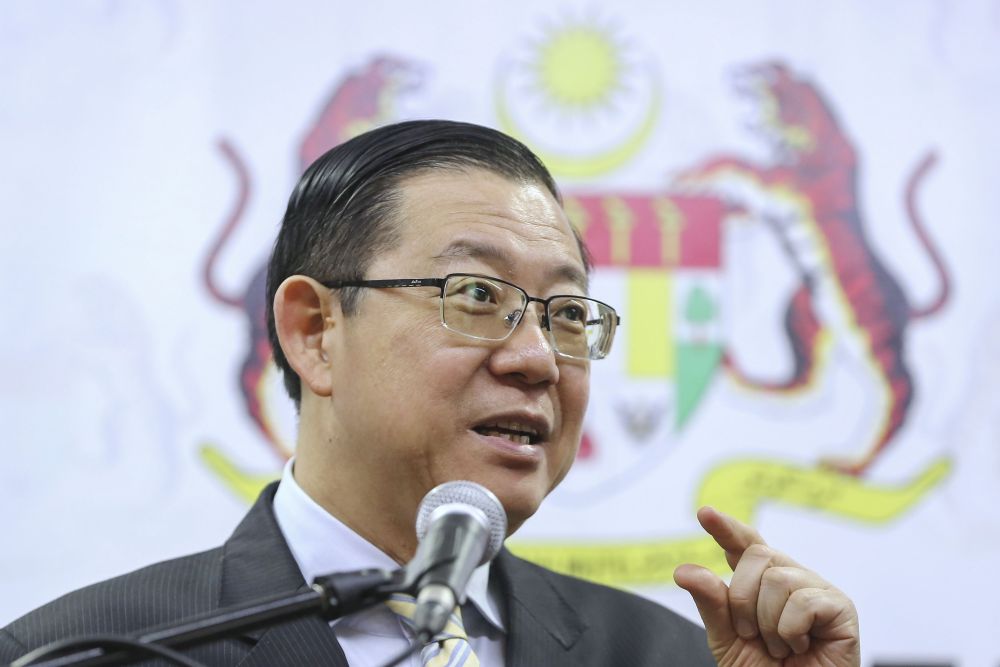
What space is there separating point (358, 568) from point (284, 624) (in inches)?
10.3

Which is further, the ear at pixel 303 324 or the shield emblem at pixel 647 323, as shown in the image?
the shield emblem at pixel 647 323

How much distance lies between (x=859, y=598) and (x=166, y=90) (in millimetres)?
2683

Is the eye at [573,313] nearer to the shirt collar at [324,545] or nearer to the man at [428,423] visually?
the man at [428,423]

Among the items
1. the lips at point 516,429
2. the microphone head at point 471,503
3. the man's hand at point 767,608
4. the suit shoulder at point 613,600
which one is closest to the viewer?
the microphone head at point 471,503

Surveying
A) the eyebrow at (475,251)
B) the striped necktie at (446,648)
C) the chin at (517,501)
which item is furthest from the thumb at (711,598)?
the eyebrow at (475,251)

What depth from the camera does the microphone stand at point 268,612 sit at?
3.48 ft

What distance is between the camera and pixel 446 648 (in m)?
1.70

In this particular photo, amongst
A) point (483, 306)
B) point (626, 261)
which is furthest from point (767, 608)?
point (626, 261)

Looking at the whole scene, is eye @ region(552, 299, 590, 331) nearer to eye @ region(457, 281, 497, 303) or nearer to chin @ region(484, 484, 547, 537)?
eye @ region(457, 281, 497, 303)

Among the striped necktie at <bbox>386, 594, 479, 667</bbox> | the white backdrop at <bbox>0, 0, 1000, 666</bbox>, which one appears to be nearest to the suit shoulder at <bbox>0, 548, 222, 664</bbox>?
the striped necktie at <bbox>386, 594, 479, 667</bbox>

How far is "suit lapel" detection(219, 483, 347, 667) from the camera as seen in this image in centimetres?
165

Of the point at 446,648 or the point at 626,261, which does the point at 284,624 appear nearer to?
the point at 446,648

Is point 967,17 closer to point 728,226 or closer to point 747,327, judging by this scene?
point 728,226

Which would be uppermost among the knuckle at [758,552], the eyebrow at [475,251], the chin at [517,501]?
the eyebrow at [475,251]
